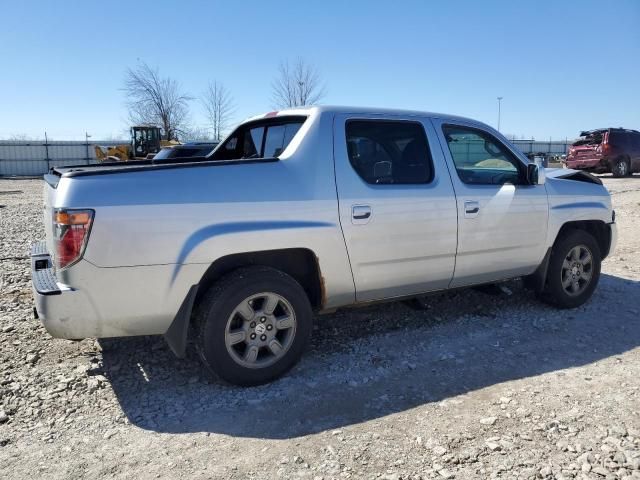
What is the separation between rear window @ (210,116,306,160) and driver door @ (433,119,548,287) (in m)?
1.24

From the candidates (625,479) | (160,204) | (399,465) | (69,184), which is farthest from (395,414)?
(69,184)

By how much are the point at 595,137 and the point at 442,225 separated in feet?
64.9

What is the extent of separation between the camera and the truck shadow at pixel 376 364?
3.26m

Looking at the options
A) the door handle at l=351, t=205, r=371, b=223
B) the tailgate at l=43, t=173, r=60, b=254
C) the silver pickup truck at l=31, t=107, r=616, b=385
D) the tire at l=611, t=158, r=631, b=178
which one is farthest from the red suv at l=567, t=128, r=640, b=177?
the tailgate at l=43, t=173, r=60, b=254

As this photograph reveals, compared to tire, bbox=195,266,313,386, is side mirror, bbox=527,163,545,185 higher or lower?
higher

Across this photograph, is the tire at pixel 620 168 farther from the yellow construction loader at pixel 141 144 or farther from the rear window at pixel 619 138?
the yellow construction loader at pixel 141 144

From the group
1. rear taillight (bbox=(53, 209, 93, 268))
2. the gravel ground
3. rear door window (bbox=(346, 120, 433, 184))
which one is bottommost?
the gravel ground

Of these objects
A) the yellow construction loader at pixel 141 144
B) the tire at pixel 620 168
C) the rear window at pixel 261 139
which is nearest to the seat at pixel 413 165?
the rear window at pixel 261 139

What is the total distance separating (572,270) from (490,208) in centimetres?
140

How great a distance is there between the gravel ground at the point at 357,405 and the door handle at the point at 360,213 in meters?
1.10

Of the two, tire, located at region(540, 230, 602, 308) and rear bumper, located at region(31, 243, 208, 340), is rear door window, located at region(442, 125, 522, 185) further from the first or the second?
rear bumper, located at region(31, 243, 208, 340)

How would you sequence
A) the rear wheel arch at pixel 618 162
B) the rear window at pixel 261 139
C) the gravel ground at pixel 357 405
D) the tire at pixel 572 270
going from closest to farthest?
the gravel ground at pixel 357 405, the rear window at pixel 261 139, the tire at pixel 572 270, the rear wheel arch at pixel 618 162

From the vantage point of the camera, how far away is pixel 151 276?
3.19m

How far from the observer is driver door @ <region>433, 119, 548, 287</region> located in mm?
4348
